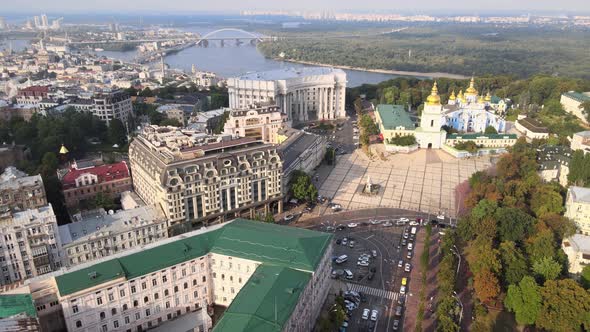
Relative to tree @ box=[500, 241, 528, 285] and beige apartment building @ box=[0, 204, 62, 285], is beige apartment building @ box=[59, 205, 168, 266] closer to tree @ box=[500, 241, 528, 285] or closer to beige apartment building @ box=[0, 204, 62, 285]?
beige apartment building @ box=[0, 204, 62, 285]

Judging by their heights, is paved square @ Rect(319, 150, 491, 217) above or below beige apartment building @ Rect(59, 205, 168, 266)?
below

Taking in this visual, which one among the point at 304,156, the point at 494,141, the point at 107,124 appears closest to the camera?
the point at 304,156

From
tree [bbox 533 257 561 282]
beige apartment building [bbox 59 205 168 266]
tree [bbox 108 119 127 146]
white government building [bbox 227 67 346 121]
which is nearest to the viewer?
tree [bbox 533 257 561 282]

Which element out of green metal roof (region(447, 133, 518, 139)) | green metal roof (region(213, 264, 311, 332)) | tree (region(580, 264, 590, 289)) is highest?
green metal roof (region(213, 264, 311, 332))

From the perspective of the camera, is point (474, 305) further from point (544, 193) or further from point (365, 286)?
point (544, 193)

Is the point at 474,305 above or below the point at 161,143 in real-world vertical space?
below

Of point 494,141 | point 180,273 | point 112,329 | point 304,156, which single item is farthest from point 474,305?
point 494,141

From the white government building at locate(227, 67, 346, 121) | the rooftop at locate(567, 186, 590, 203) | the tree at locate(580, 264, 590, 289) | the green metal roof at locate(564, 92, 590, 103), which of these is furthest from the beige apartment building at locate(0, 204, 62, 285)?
the green metal roof at locate(564, 92, 590, 103)
